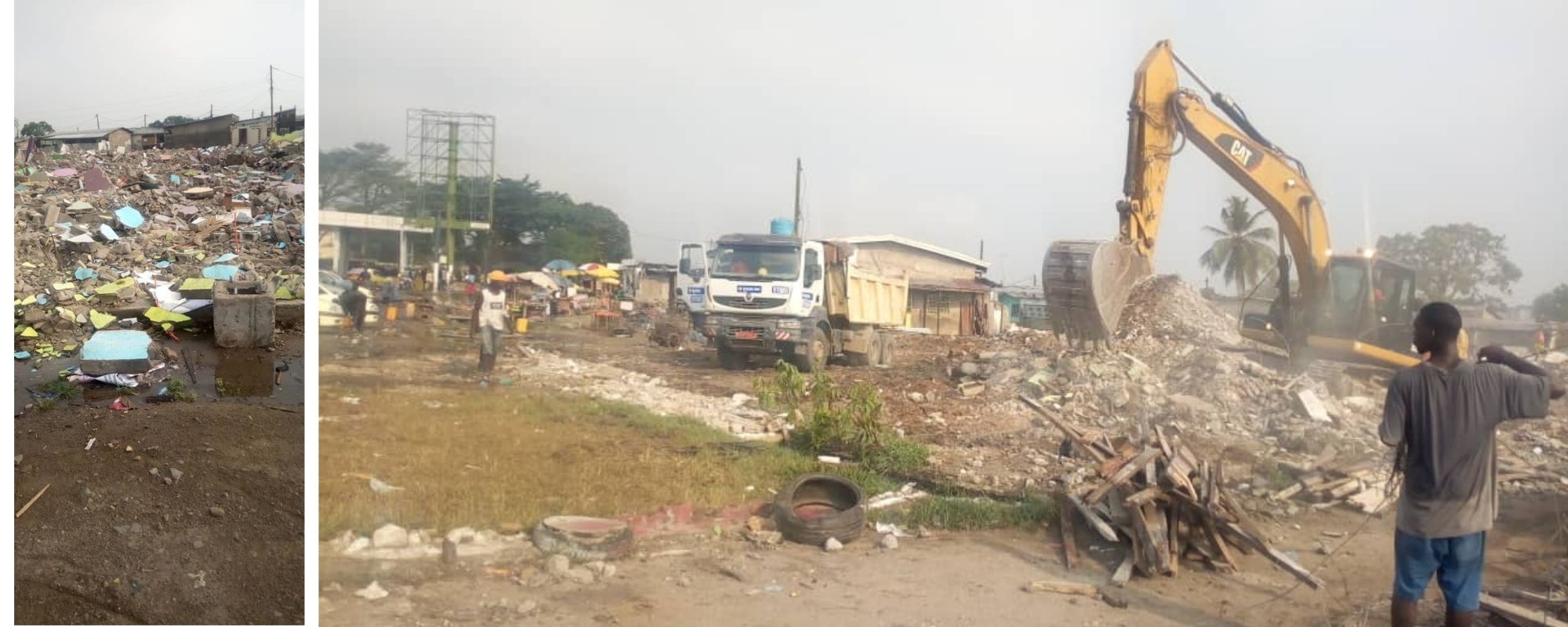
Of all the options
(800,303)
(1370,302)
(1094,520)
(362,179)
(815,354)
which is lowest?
(1094,520)

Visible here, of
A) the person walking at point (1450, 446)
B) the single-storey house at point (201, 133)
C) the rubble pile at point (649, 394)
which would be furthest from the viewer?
the single-storey house at point (201, 133)

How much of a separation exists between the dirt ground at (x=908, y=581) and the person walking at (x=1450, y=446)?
44 cm

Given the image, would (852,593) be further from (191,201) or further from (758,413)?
(191,201)

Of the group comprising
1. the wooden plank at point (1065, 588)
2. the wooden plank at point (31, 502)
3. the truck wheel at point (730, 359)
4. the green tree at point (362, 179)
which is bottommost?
the wooden plank at point (31, 502)

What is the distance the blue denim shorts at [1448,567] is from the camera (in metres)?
3.51

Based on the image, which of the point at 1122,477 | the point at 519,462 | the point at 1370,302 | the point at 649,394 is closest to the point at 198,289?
the point at 519,462

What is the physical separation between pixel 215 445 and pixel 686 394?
2957mm

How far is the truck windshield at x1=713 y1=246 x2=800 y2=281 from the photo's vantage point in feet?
16.5

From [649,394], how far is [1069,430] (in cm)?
198

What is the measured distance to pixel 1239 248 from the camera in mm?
5102

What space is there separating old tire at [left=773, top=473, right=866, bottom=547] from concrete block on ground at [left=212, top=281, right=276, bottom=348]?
382 cm

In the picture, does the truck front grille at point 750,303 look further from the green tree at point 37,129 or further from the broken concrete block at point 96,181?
the broken concrete block at point 96,181

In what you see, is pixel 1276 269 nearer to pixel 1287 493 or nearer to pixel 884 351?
pixel 1287 493

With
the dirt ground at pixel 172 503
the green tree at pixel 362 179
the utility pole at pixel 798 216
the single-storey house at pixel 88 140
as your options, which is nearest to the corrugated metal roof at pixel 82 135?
the single-storey house at pixel 88 140
